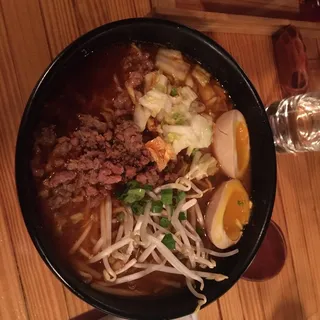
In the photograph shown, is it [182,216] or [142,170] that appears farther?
[182,216]

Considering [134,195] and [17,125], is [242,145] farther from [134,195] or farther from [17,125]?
[17,125]

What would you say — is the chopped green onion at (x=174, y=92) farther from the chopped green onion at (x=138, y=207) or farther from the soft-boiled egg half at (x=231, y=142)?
the chopped green onion at (x=138, y=207)

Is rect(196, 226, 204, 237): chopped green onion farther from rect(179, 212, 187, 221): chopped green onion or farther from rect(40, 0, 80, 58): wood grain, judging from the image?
rect(40, 0, 80, 58): wood grain

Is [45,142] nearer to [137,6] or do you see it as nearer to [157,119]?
[157,119]

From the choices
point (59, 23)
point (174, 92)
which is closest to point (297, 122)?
point (174, 92)

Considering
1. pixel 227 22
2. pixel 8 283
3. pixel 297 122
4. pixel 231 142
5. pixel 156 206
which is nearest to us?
pixel 8 283

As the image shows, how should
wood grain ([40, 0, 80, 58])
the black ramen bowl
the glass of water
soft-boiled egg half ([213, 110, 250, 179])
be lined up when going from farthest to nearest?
the glass of water → soft-boiled egg half ([213, 110, 250, 179]) → wood grain ([40, 0, 80, 58]) → the black ramen bowl

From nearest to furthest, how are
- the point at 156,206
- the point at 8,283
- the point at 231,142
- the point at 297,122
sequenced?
the point at 8,283, the point at 156,206, the point at 231,142, the point at 297,122

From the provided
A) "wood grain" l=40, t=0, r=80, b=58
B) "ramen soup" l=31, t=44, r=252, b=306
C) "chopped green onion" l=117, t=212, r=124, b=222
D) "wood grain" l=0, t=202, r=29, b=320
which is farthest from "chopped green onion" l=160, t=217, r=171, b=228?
"wood grain" l=40, t=0, r=80, b=58
